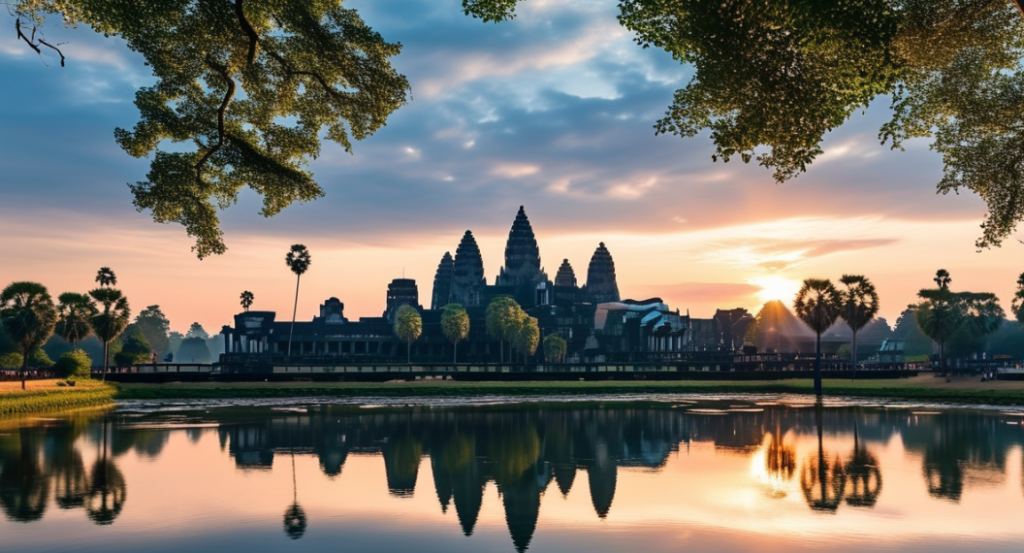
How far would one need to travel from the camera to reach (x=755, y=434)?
34.2 m

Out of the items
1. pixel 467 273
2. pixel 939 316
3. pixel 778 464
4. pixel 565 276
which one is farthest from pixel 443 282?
pixel 778 464

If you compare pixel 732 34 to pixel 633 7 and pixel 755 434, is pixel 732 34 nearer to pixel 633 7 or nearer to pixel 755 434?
pixel 633 7

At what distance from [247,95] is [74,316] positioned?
5727cm

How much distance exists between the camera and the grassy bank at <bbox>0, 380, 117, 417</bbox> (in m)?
42.6

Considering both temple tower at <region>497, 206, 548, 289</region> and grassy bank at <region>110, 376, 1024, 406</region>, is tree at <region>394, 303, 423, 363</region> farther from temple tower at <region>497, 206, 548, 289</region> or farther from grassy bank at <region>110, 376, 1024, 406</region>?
grassy bank at <region>110, 376, 1024, 406</region>

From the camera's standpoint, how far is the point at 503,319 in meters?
118

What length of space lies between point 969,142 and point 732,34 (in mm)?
10678

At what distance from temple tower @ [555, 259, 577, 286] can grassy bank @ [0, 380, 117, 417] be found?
10367 centimetres

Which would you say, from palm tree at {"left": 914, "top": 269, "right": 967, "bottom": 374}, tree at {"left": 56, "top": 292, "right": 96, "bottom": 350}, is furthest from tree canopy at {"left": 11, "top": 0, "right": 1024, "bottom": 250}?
palm tree at {"left": 914, "top": 269, "right": 967, "bottom": 374}

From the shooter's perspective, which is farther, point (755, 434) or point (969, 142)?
point (755, 434)

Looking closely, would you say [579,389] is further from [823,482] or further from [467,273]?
[467,273]

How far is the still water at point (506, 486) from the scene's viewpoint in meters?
15.6

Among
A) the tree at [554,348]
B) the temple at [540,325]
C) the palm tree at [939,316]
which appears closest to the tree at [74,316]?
the temple at [540,325]

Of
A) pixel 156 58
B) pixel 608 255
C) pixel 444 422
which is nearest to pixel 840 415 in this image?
pixel 444 422
